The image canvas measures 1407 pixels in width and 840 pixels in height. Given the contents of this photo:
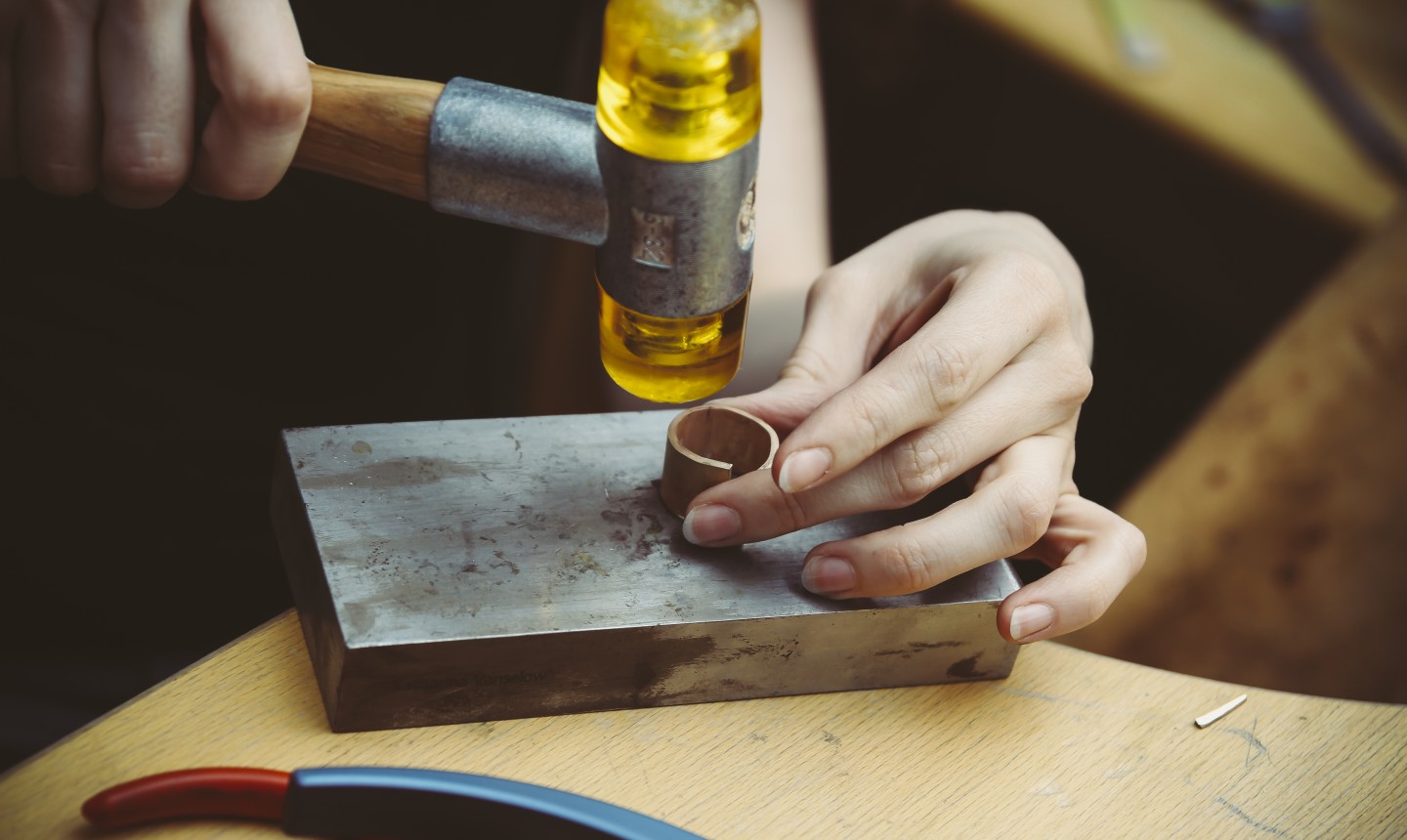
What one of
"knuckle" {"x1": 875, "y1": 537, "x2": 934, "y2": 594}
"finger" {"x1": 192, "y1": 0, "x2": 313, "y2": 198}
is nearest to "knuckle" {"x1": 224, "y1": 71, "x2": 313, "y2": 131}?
"finger" {"x1": 192, "y1": 0, "x2": 313, "y2": 198}

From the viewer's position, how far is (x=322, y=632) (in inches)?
29.3

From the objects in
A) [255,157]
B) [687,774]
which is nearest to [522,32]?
[255,157]

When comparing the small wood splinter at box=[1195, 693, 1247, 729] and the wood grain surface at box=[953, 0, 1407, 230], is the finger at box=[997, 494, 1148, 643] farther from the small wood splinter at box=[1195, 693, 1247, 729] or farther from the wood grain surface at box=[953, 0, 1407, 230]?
the wood grain surface at box=[953, 0, 1407, 230]

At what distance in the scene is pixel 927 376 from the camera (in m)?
0.78

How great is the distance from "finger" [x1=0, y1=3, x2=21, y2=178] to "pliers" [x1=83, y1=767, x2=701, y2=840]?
0.39m

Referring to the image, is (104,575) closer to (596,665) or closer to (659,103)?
(596,665)

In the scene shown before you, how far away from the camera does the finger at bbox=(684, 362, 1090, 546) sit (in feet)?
2.60

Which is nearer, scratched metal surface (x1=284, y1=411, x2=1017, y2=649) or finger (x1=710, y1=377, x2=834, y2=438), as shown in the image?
scratched metal surface (x1=284, y1=411, x2=1017, y2=649)

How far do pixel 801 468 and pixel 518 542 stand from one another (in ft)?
0.64

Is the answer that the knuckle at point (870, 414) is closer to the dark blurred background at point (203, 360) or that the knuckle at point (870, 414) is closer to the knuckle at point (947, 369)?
the knuckle at point (947, 369)

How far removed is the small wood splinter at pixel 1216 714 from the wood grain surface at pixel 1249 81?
3.69ft

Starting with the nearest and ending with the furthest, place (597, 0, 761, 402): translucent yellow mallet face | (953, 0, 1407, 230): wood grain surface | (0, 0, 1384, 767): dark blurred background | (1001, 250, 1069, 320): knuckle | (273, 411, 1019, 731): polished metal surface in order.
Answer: (597, 0, 761, 402): translucent yellow mallet face → (273, 411, 1019, 731): polished metal surface → (1001, 250, 1069, 320): knuckle → (0, 0, 1384, 767): dark blurred background → (953, 0, 1407, 230): wood grain surface

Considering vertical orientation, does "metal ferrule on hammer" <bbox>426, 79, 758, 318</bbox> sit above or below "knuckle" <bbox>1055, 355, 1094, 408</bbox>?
above

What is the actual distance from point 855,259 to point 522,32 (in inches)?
19.7
